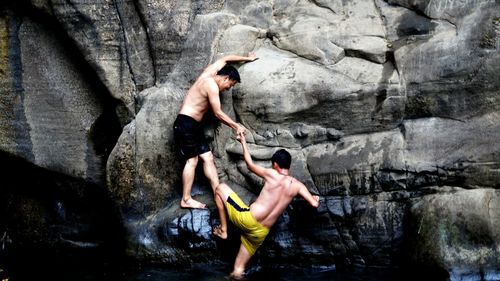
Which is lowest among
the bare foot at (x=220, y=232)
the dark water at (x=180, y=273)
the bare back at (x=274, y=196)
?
the dark water at (x=180, y=273)

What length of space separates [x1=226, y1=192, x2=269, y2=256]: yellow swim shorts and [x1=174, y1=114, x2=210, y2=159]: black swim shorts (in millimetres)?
765

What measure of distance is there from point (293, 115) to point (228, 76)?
0.84 m

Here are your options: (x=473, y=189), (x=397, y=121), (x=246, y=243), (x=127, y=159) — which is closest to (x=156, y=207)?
(x=127, y=159)

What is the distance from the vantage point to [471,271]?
7.18 meters

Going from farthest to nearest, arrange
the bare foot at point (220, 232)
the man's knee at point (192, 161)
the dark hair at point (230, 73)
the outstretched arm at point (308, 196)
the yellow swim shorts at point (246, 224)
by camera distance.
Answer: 1. the man's knee at point (192, 161)
2. the dark hair at point (230, 73)
3. the bare foot at point (220, 232)
4. the yellow swim shorts at point (246, 224)
5. the outstretched arm at point (308, 196)

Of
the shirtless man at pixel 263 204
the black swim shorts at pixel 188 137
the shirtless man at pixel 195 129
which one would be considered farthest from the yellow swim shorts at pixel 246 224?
the black swim shorts at pixel 188 137

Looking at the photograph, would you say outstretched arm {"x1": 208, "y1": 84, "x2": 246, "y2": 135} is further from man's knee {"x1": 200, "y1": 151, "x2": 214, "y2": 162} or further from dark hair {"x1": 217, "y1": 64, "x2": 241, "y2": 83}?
man's knee {"x1": 200, "y1": 151, "x2": 214, "y2": 162}

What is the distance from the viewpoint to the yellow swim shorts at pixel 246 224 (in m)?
7.68

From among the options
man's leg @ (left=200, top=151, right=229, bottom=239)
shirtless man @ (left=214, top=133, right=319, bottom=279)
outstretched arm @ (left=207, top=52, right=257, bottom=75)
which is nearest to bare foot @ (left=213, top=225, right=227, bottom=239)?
man's leg @ (left=200, top=151, right=229, bottom=239)

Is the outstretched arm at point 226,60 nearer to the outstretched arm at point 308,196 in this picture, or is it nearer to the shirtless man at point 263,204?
the shirtless man at point 263,204

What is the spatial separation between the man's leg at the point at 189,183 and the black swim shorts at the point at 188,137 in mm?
78

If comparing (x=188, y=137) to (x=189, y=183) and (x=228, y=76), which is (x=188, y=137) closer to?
(x=189, y=183)

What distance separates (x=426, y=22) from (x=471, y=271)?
8.94ft

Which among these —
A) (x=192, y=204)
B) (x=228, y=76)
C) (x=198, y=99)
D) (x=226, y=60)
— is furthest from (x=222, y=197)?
(x=226, y=60)
